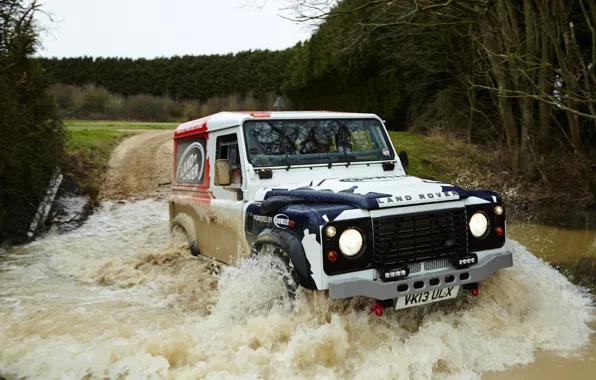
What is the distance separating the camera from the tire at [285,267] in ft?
13.5

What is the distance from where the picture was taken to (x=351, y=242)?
13.2 ft

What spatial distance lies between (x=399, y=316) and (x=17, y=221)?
7672 millimetres

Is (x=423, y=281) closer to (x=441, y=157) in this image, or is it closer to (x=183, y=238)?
(x=183, y=238)

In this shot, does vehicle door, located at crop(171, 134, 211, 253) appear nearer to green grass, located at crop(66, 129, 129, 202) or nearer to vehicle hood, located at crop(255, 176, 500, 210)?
vehicle hood, located at crop(255, 176, 500, 210)

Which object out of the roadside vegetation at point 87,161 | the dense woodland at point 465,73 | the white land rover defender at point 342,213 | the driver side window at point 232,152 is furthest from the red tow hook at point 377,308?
the roadside vegetation at point 87,161

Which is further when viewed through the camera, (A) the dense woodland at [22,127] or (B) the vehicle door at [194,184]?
(A) the dense woodland at [22,127]

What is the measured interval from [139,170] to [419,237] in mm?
11764

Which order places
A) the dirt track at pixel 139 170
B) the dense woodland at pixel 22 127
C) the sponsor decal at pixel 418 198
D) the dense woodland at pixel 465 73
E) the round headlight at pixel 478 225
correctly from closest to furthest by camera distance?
1. the sponsor decal at pixel 418 198
2. the round headlight at pixel 478 225
3. the dense woodland at pixel 22 127
4. the dense woodland at pixel 465 73
5. the dirt track at pixel 139 170

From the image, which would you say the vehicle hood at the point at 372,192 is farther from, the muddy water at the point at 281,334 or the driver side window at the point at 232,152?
the muddy water at the point at 281,334

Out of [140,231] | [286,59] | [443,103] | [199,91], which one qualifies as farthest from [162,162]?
[199,91]

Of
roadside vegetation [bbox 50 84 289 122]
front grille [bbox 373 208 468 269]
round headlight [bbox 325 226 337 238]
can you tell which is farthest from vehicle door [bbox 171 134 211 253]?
roadside vegetation [bbox 50 84 289 122]

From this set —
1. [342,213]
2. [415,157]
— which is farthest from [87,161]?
[342,213]

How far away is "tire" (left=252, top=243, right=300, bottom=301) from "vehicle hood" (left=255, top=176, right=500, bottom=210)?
45 cm

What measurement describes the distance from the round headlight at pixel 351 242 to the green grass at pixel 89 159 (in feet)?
30.8
